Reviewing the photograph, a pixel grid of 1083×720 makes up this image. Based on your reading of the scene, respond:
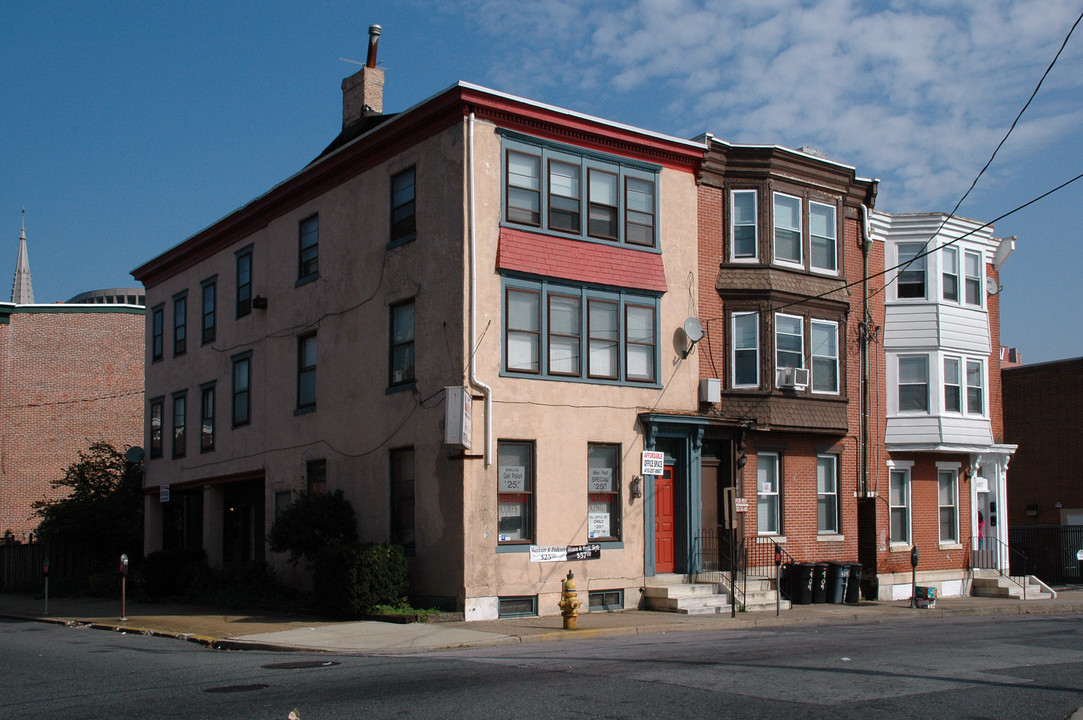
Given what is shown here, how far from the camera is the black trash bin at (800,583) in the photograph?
22969mm

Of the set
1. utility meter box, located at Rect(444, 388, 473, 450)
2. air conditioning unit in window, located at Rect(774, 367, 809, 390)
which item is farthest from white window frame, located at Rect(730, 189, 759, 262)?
utility meter box, located at Rect(444, 388, 473, 450)

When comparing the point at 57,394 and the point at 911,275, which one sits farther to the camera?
the point at 57,394

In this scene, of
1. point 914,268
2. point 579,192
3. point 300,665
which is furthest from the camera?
point 914,268

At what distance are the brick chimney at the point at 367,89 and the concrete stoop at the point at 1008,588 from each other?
19.9 metres

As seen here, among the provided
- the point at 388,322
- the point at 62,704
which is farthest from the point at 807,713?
the point at 388,322

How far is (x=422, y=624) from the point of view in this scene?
17984 mm

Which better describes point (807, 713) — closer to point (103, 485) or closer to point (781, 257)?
point (781, 257)

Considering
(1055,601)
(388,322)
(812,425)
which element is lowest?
(1055,601)

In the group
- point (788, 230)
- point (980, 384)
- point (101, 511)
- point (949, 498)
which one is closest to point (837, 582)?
point (949, 498)

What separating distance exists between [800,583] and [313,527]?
10559 mm

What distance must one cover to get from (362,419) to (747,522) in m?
8.72

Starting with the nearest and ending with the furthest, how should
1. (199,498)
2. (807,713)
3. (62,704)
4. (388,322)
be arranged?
1. (807,713)
2. (62,704)
3. (388,322)
4. (199,498)

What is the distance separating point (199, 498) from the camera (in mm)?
31203

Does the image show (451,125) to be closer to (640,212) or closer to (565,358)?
(640,212)
